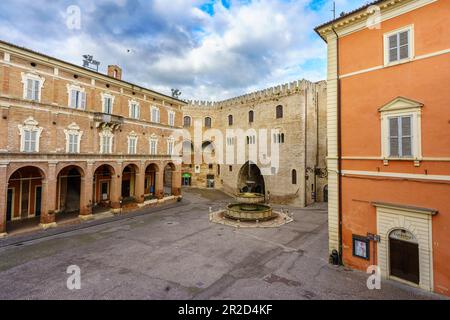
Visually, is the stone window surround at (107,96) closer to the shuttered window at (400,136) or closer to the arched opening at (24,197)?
the arched opening at (24,197)

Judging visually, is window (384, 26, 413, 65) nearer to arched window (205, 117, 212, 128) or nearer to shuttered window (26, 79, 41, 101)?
shuttered window (26, 79, 41, 101)

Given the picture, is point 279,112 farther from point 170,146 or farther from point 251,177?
point 170,146

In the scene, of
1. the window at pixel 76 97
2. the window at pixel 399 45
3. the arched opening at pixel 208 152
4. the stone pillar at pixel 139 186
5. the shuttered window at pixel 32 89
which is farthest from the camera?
the arched opening at pixel 208 152

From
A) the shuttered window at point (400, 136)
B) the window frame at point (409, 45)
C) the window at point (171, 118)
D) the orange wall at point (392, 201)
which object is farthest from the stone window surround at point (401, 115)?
the window at point (171, 118)

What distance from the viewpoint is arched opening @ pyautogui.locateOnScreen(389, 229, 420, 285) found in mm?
10508

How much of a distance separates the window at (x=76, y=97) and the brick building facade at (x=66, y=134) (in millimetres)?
87

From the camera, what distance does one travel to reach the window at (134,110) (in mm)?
26922

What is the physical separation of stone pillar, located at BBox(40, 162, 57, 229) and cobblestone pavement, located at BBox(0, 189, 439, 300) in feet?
6.14

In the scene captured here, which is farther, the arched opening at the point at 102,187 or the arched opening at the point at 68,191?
the arched opening at the point at 102,187

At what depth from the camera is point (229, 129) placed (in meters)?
40.0

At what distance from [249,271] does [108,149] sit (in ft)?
62.4

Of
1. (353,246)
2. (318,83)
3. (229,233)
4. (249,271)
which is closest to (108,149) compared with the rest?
(229,233)

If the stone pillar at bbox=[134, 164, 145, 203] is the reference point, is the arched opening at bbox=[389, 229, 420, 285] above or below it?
below

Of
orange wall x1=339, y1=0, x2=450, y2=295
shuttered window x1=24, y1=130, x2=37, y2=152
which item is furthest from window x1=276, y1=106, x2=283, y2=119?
shuttered window x1=24, y1=130, x2=37, y2=152
